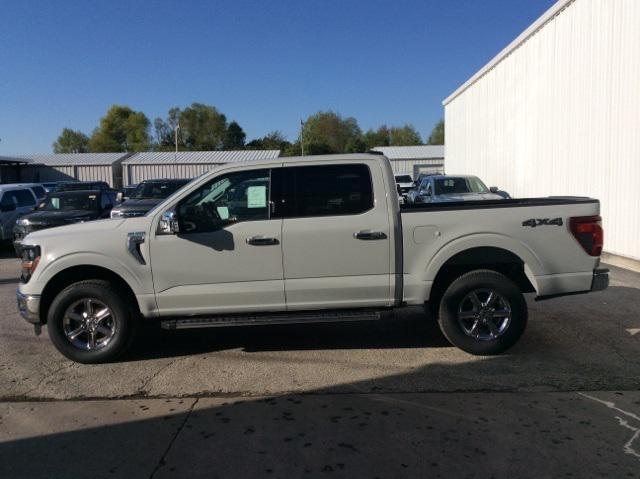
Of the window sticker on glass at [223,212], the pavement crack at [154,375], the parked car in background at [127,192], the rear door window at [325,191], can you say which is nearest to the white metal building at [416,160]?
the parked car in background at [127,192]

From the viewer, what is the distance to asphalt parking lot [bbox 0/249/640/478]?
3859mm

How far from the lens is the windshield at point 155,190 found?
16.5 m

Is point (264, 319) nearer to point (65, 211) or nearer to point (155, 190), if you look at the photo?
point (65, 211)

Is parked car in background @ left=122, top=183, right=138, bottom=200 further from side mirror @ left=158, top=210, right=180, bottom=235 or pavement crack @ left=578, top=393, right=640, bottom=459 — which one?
pavement crack @ left=578, top=393, right=640, bottom=459

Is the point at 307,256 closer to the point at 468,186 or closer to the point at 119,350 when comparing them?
the point at 119,350

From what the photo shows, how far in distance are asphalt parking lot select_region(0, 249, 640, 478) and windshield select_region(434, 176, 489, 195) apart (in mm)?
10272

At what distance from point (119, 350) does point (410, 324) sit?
3513 mm

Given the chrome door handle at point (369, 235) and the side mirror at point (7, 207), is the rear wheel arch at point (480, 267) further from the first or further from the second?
the side mirror at point (7, 207)

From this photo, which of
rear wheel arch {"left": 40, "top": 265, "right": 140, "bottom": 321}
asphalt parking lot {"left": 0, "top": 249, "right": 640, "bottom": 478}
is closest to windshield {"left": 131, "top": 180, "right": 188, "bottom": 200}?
asphalt parking lot {"left": 0, "top": 249, "right": 640, "bottom": 478}

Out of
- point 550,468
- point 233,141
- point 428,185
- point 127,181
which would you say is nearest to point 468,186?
point 428,185

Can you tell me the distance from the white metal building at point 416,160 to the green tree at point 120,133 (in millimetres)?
55187

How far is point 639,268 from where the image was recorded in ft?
36.8

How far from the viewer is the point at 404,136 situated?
9738 centimetres

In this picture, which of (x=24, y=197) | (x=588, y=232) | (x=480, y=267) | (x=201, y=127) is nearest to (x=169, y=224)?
(x=480, y=267)
